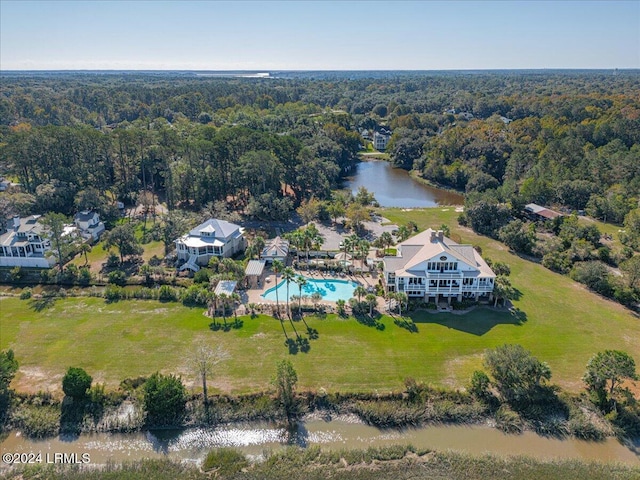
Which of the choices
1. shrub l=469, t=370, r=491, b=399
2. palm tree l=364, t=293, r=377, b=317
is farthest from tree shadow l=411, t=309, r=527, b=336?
shrub l=469, t=370, r=491, b=399

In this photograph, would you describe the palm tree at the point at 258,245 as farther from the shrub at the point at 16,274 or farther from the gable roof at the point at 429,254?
the shrub at the point at 16,274

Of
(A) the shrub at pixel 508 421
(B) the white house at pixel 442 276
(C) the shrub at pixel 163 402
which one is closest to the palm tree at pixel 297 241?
(B) the white house at pixel 442 276

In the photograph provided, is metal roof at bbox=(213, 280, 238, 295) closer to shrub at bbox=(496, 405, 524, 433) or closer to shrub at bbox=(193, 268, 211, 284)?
shrub at bbox=(193, 268, 211, 284)

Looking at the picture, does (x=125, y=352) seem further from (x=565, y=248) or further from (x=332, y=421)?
(x=565, y=248)

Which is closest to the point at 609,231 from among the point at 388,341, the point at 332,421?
the point at 388,341

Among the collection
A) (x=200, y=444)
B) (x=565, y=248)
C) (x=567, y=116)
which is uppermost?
(x=567, y=116)
